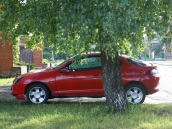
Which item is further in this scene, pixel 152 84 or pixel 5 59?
pixel 5 59

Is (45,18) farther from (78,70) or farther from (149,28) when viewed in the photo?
(78,70)

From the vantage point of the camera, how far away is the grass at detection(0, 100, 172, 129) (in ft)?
22.3

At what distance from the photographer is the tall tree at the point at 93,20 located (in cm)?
584

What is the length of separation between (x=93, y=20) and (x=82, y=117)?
2524mm

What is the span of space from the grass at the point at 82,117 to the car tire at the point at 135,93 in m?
0.84

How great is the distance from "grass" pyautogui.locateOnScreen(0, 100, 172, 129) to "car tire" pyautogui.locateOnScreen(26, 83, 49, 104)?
73 cm

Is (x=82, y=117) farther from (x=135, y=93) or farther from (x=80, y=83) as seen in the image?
(x=135, y=93)

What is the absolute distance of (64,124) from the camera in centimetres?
698

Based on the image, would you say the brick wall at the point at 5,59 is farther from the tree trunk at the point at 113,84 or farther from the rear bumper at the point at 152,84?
the tree trunk at the point at 113,84

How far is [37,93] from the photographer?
398 inches

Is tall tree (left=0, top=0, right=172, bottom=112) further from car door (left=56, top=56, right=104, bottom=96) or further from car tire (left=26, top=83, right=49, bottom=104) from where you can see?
car tire (left=26, top=83, right=49, bottom=104)

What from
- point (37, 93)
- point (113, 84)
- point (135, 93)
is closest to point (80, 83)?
point (37, 93)

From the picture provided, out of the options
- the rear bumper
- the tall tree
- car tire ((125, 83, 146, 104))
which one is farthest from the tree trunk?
the rear bumper

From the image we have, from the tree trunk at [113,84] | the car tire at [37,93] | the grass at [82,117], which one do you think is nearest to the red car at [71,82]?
the car tire at [37,93]
